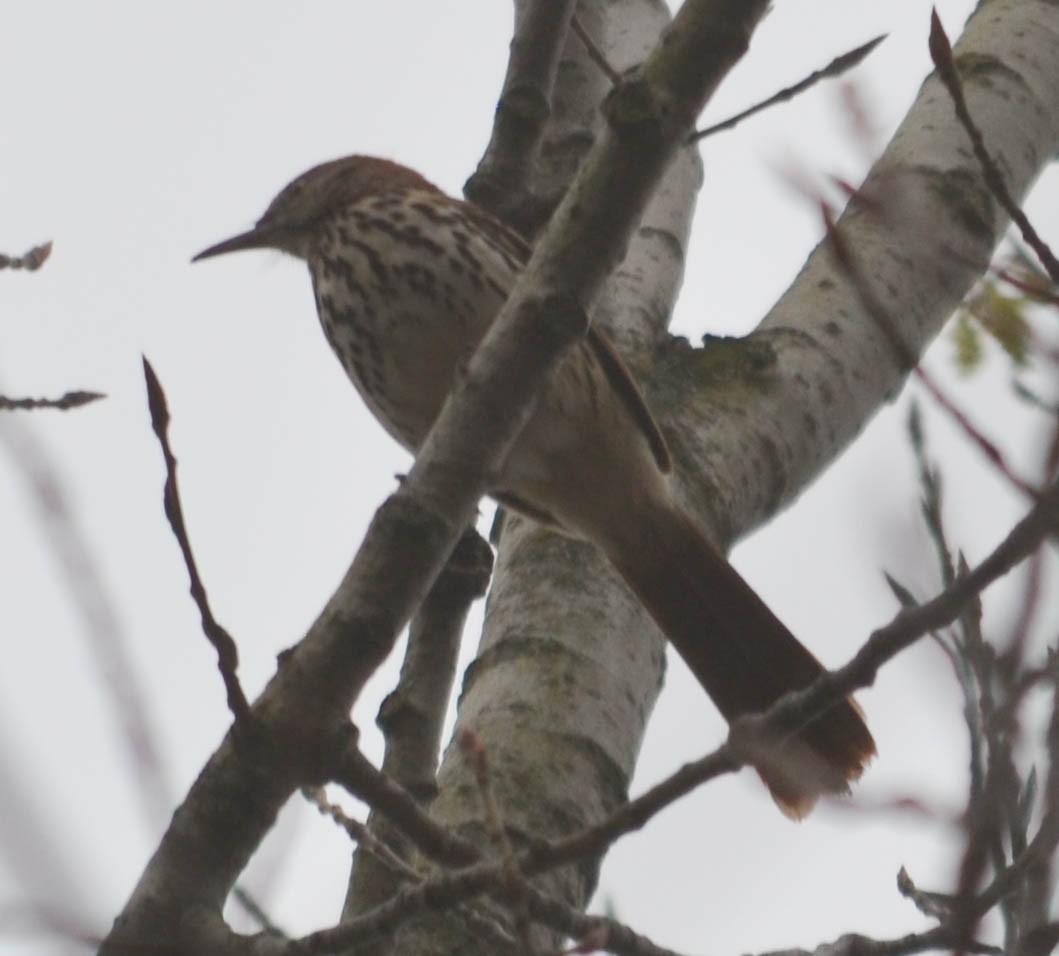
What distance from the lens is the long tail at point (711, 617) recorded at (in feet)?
11.8

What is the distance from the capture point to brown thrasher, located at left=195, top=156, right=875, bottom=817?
11.8 ft

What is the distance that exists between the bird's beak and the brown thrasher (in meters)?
0.74

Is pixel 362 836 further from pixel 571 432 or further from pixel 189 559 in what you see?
pixel 571 432

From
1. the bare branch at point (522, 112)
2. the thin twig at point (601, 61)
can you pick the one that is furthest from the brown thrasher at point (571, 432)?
the thin twig at point (601, 61)

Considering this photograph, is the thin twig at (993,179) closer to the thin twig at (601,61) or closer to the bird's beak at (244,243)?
the thin twig at (601,61)

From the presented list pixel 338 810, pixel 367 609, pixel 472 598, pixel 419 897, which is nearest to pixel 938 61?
pixel 367 609

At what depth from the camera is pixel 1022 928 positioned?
4.05 feet

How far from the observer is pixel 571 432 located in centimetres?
372

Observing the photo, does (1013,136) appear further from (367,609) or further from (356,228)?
(367,609)

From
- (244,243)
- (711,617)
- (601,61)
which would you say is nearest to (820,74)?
(601,61)

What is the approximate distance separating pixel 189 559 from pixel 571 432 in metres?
2.02

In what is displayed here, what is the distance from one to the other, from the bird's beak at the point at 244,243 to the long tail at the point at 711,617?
4.87 feet

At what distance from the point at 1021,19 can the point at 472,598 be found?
2.55 metres

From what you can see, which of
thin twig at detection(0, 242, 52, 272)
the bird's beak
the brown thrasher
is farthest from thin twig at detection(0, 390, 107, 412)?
the bird's beak
